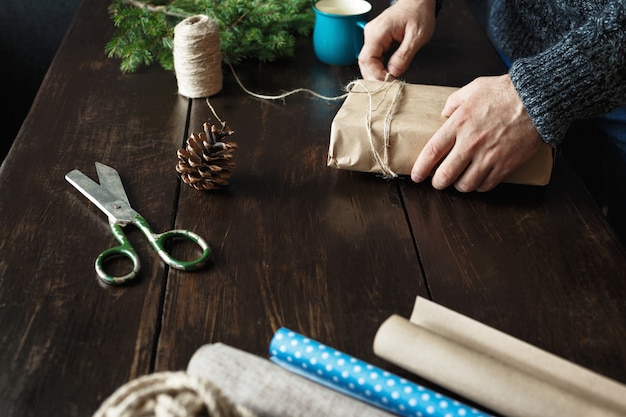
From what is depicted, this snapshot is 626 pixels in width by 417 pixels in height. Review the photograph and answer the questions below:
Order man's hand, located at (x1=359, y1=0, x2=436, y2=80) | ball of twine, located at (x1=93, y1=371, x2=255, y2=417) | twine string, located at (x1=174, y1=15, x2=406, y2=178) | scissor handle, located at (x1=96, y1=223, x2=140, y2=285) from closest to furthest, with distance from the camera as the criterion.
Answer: ball of twine, located at (x1=93, y1=371, x2=255, y2=417), scissor handle, located at (x1=96, y1=223, x2=140, y2=285), twine string, located at (x1=174, y1=15, x2=406, y2=178), man's hand, located at (x1=359, y1=0, x2=436, y2=80)

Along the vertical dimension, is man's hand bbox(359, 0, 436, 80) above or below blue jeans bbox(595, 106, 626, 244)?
above

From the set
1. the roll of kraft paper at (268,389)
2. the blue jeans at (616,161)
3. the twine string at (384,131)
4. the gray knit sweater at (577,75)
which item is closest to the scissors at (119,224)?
the roll of kraft paper at (268,389)

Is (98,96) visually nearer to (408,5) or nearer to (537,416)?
(408,5)

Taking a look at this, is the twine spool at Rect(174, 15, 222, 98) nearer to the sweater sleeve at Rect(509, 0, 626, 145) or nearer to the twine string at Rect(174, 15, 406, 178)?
the twine string at Rect(174, 15, 406, 178)

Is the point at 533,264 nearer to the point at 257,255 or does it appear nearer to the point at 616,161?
the point at 257,255

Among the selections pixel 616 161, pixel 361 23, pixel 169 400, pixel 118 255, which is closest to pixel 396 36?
pixel 361 23

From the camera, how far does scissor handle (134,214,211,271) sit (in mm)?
787

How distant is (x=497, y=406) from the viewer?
0.59 m

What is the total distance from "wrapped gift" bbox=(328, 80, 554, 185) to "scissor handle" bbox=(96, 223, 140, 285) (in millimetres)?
318

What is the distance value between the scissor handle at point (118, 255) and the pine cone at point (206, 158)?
0.43 ft

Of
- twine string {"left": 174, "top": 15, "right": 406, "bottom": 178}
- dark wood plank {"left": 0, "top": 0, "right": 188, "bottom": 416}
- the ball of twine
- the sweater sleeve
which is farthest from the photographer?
twine string {"left": 174, "top": 15, "right": 406, "bottom": 178}

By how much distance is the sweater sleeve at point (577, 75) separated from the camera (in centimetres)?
89

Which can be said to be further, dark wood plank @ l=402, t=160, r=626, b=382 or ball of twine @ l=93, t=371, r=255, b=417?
dark wood plank @ l=402, t=160, r=626, b=382

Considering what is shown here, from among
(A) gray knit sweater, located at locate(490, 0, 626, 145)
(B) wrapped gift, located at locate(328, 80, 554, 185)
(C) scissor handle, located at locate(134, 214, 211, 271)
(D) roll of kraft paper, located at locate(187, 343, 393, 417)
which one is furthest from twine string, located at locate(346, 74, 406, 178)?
(D) roll of kraft paper, located at locate(187, 343, 393, 417)
